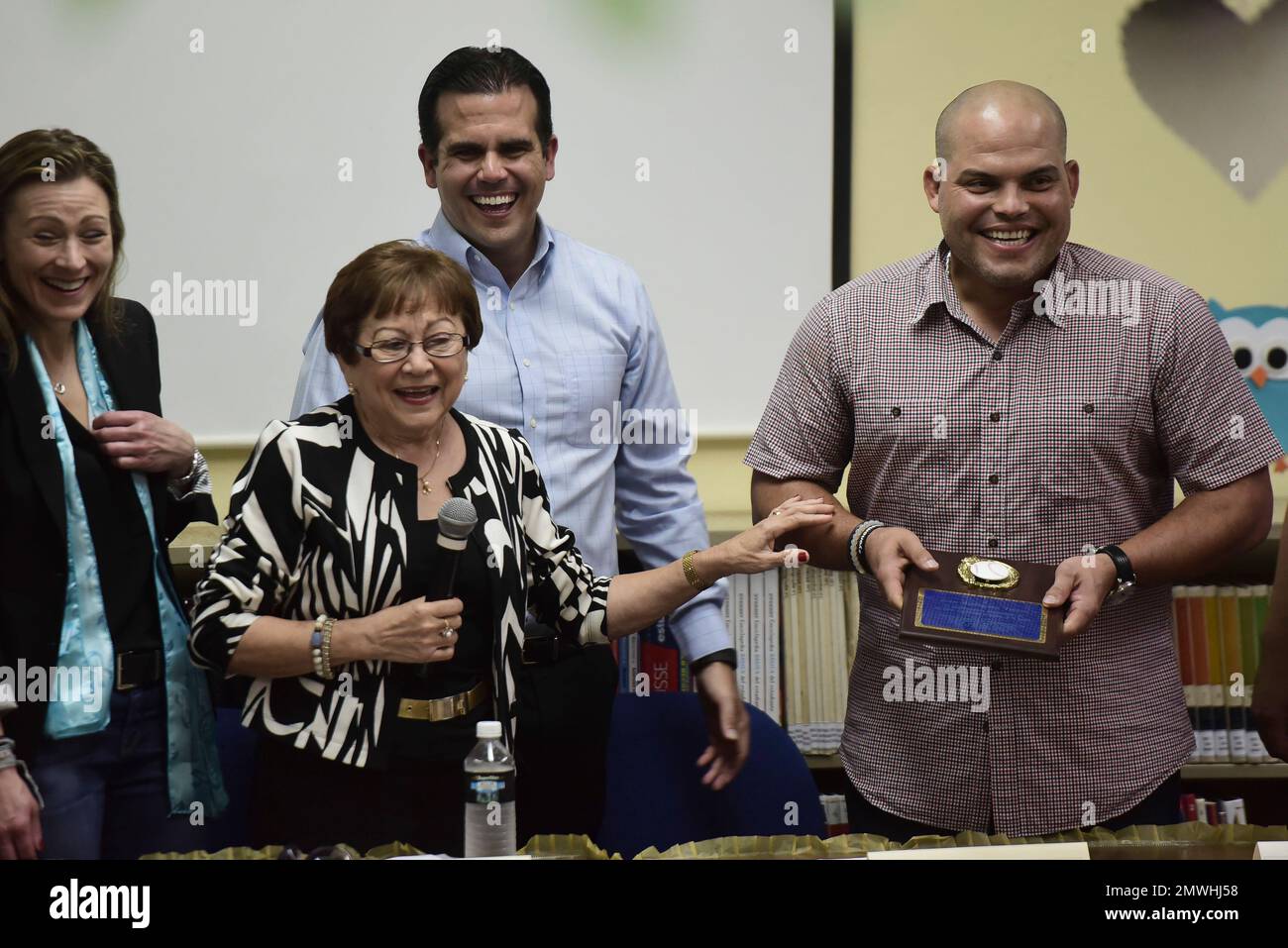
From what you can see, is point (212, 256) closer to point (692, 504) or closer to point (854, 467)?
point (692, 504)

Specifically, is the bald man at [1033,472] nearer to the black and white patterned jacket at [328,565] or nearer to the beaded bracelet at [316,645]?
the black and white patterned jacket at [328,565]

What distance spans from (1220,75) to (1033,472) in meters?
1.68

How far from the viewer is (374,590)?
1962 millimetres

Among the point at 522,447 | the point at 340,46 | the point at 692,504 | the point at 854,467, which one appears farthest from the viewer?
the point at 340,46

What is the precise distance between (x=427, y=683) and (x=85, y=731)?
53cm

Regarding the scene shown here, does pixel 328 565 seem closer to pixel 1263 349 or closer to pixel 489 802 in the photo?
pixel 489 802

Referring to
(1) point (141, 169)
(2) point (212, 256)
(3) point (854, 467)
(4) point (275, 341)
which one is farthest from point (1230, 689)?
(1) point (141, 169)

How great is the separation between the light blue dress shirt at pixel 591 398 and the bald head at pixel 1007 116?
2.27 feet

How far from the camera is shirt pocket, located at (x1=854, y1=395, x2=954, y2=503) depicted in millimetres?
2207

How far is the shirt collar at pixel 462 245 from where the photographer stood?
245 cm

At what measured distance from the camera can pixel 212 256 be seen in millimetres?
3182

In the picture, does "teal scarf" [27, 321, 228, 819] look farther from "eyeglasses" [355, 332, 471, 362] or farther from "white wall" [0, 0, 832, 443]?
"white wall" [0, 0, 832, 443]

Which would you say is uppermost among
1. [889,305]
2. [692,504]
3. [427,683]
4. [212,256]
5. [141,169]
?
[141,169]

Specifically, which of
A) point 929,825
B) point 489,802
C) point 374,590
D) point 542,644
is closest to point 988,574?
point 929,825
